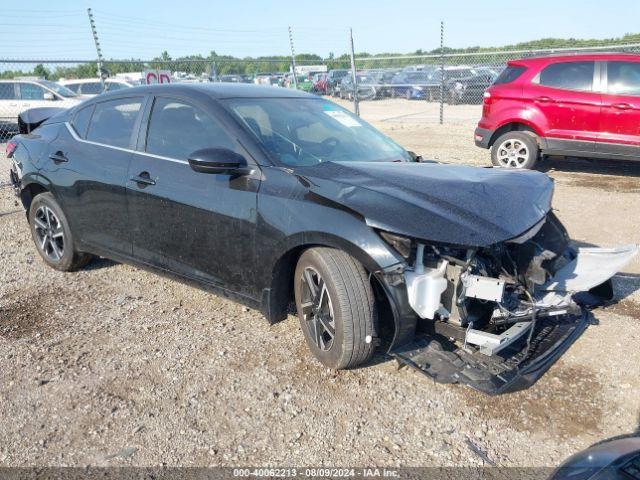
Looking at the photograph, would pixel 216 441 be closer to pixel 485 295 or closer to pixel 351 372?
pixel 351 372

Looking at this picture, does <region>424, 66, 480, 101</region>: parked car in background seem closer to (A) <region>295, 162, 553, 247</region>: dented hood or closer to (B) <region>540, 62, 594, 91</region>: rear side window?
(B) <region>540, 62, 594, 91</region>: rear side window

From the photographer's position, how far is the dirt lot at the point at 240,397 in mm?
2547

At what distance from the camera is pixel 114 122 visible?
4238 mm

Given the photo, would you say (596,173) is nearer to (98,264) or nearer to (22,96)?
(98,264)

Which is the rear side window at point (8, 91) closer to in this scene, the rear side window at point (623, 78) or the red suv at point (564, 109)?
the red suv at point (564, 109)

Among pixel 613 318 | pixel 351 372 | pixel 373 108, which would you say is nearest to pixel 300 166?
pixel 351 372

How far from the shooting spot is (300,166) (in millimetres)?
3326

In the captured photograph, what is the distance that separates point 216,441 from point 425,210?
61.1 inches

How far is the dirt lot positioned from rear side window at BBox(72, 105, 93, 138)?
1.36 metres

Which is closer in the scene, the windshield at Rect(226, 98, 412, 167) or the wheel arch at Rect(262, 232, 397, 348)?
the wheel arch at Rect(262, 232, 397, 348)

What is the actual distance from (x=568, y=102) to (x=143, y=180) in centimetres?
672

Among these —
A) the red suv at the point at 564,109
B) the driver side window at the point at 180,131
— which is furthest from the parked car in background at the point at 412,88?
the driver side window at the point at 180,131

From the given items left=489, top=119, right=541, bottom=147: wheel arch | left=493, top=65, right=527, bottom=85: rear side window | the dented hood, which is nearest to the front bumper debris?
the dented hood

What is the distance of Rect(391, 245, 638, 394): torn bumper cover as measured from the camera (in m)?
2.66
